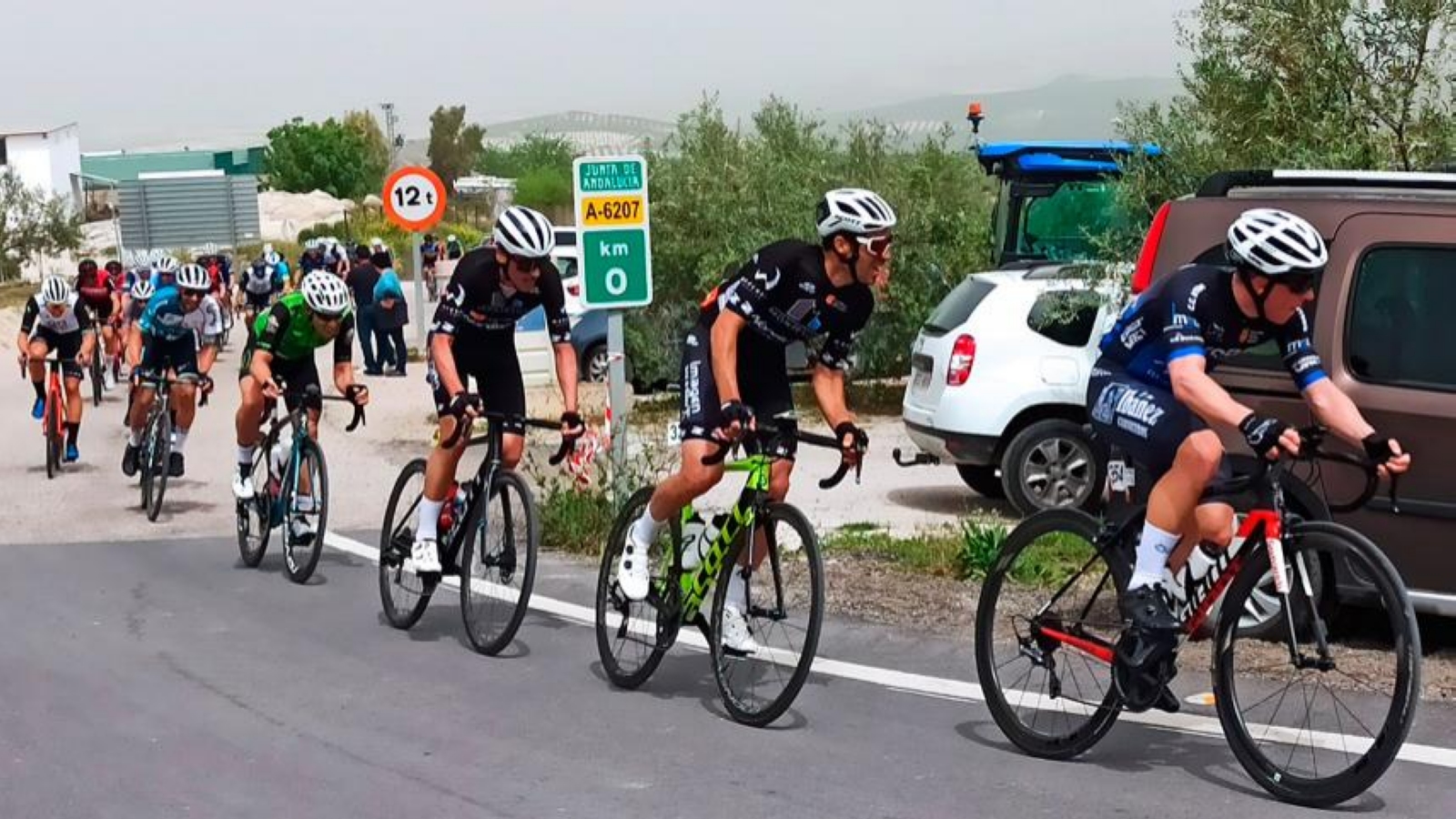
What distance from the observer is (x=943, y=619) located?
9.05 meters

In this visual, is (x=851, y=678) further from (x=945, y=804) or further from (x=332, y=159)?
(x=332, y=159)

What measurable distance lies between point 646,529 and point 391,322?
20.6 metres

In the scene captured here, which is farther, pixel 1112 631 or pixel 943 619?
pixel 943 619

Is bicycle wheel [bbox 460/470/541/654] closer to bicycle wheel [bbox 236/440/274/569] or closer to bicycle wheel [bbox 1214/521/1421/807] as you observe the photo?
bicycle wheel [bbox 236/440/274/569]

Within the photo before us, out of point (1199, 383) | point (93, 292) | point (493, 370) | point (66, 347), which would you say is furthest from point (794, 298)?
point (93, 292)

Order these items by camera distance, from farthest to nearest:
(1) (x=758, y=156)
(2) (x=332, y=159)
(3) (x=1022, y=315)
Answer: (2) (x=332, y=159)
(1) (x=758, y=156)
(3) (x=1022, y=315)

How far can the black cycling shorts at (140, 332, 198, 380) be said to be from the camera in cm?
1468

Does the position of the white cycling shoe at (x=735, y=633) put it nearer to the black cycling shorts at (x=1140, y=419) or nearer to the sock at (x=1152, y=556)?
the black cycling shorts at (x=1140, y=419)

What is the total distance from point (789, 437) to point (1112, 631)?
4.77 ft

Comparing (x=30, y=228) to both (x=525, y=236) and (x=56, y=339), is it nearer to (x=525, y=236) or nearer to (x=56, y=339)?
(x=56, y=339)

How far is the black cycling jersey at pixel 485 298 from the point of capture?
896 cm

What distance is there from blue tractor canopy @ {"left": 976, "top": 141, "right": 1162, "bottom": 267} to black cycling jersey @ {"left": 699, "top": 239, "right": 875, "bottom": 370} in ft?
40.7

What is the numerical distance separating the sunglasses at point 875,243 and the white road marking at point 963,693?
1.63 meters

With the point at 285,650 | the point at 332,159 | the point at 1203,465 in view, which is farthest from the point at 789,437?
the point at 332,159
